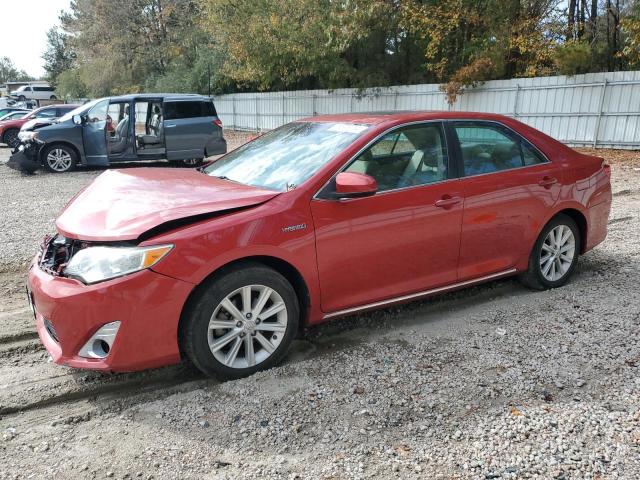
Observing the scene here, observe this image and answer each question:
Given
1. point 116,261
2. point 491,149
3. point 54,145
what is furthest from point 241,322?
point 54,145

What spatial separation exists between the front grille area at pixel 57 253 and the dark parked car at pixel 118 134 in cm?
991

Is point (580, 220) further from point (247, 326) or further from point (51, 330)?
point (51, 330)

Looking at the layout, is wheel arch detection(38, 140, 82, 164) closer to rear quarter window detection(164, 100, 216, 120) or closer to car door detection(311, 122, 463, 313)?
rear quarter window detection(164, 100, 216, 120)

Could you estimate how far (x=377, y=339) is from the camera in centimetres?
390

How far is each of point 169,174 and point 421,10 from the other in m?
18.0

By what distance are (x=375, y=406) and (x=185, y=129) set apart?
11.5m

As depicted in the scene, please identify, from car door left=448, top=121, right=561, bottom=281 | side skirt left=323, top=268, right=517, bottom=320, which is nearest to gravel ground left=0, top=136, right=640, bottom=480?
side skirt left=323, top=268, right=517, bottom=320

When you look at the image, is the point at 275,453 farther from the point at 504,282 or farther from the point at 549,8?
the point at 549,8

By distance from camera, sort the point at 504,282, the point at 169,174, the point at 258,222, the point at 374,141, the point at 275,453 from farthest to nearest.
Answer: the point at 504,282, the point at 169,174, the point at 374,141, the point at 258,222, the point at 275,453

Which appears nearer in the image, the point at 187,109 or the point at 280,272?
the point at 280,272

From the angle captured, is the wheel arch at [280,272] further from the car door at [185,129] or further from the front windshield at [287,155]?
the car door at [185,129]

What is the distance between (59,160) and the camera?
1288cm

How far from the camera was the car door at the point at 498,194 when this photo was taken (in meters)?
4.15

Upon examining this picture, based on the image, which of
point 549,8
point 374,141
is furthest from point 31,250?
point 549,8
